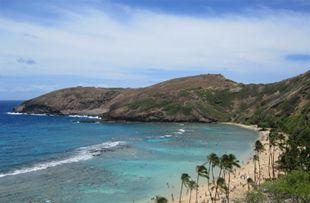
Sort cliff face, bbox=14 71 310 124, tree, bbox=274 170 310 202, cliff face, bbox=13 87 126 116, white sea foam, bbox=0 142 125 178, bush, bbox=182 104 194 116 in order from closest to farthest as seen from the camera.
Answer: tree, bbox=274 170 310 202
white sea foam, bbox=0 142 125 178
cliff face, bbox=14 71 310 124
bush, bbox=182 104 194 116
cliff face, bbox=13 87 126 116

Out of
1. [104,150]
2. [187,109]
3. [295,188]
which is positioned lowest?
[104,150]

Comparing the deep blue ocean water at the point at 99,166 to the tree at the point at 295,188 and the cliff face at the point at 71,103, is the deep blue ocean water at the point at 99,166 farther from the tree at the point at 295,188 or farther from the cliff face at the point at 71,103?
the cliff face at the point at 71,103

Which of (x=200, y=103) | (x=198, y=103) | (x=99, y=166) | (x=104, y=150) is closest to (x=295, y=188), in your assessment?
(x=99, y=166)

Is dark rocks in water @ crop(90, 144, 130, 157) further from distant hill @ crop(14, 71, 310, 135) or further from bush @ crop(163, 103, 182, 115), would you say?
bush @ crop(163, 103, 182, 115)

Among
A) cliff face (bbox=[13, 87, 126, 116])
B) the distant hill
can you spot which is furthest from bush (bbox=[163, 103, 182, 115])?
cliff face (bbox=[13, 87, 126, 116])

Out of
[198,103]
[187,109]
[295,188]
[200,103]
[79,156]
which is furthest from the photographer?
[200,103]

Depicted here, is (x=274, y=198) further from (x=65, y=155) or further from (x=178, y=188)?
(x=65, y=155)

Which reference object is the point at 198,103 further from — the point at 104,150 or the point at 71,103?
the point at 71,103
